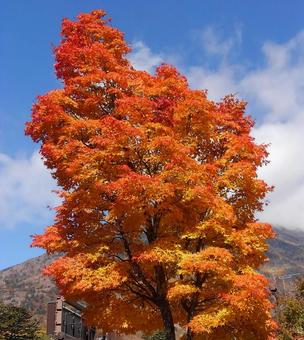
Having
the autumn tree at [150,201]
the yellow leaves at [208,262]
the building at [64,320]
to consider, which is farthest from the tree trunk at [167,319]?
the building at [64,320]

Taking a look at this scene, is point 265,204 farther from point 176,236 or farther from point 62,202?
point 62,202

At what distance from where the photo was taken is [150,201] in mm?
18906

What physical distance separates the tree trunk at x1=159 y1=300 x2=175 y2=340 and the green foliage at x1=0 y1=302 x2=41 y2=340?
27338 millimetres

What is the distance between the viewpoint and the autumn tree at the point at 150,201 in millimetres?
18562

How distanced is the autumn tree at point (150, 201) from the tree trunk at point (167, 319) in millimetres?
42

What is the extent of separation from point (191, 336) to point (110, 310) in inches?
140

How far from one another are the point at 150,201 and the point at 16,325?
118ft

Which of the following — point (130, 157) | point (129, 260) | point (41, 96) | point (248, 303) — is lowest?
point (248, 303)

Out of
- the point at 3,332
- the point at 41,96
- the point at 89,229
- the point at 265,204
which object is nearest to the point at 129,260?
the point at 89,229

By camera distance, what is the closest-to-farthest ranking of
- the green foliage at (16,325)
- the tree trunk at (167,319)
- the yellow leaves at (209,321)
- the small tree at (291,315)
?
the yellow leaves at (209,321) → the tree trunk at (167,319) → the small tree at (291,315) → the green foliage at (16,325)

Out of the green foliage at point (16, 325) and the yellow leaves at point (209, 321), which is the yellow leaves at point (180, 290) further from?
the green foliage at point (16, 325)

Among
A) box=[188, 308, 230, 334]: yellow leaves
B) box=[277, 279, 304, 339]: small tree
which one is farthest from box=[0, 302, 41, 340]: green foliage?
box=[188, 308, 230, 334]: yellow leaves

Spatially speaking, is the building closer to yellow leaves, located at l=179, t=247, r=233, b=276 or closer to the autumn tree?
the autumn tree

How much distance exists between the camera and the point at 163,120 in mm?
21172
